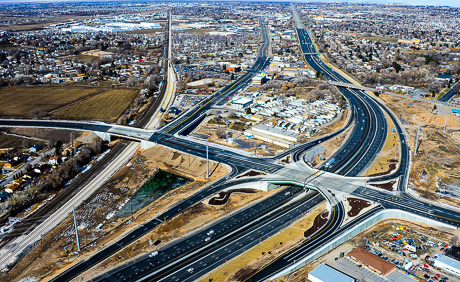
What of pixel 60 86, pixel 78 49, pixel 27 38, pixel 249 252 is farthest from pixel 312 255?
pixel 27 38

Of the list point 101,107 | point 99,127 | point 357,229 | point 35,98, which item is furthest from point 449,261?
point 35,98

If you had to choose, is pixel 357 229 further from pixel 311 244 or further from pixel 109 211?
pixel 109 211

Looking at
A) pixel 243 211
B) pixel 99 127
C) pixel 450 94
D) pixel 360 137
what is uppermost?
pixel 450 94

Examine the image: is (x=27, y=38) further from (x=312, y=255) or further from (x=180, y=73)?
(x=312, y=255)

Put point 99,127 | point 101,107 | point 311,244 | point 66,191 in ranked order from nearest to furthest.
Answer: point 311,244 → point 66,191 → point 99,127 → point 101,107

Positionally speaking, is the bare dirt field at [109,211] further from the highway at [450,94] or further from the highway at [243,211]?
the highway at [450,94]

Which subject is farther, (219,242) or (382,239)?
(382,239)

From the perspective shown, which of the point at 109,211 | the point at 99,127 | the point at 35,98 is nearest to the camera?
the point at 109,211
